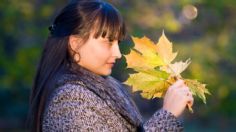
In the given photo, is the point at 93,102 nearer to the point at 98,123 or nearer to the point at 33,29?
the point at 98,123

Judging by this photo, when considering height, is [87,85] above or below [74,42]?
below

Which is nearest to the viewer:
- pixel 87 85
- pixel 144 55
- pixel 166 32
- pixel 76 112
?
pixel 76 112

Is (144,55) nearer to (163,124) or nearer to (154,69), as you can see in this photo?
(154,69)

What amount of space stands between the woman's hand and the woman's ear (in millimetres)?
427

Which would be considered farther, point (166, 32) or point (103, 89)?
point (166, 32)

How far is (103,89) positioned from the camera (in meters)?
3.04

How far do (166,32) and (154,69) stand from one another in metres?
10.5

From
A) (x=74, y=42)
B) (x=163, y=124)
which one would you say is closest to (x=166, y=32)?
(x=74, y=42)

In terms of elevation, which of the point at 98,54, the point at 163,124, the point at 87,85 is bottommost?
the point at 163,124

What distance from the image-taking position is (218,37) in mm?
13633

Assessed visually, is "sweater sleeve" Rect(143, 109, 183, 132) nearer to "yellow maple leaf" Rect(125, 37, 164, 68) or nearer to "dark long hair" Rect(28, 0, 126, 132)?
"yellow maple leaf" Rect(125, 37, 164, 68)

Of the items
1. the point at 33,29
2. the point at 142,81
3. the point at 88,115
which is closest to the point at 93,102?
the point at 88,115

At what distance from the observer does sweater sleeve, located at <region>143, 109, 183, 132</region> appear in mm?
2904

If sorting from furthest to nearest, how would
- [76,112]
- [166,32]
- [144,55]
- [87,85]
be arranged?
[166,32] → [144,55] → [87,85] → [76,112]
